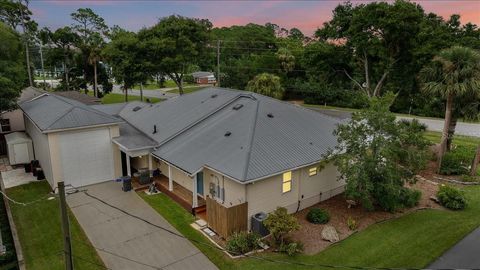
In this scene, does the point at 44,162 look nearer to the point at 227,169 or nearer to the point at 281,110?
the point at 227,169

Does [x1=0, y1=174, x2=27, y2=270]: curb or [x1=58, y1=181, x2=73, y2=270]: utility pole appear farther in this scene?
[x1=0, y1=174, x2=27, y2=270]: curb

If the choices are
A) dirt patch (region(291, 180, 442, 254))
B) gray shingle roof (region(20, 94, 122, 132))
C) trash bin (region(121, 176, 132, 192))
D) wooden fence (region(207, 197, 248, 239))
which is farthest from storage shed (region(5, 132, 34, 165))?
dirt patch (region(291, 180, 442, 254))

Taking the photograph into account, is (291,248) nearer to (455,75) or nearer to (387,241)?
(387,241)

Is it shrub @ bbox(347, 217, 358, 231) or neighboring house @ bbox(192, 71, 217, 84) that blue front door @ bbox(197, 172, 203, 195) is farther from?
neighboring house @ bbox(192, 71, 217, 84)

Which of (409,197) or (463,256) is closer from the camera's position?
(463,256)

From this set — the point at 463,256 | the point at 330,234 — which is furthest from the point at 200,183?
the point at 463,256

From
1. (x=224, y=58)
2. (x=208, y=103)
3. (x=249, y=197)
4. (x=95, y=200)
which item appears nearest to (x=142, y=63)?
(x=208, y=103)

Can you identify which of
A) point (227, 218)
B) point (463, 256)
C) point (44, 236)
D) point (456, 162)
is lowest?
point (44, 236)
